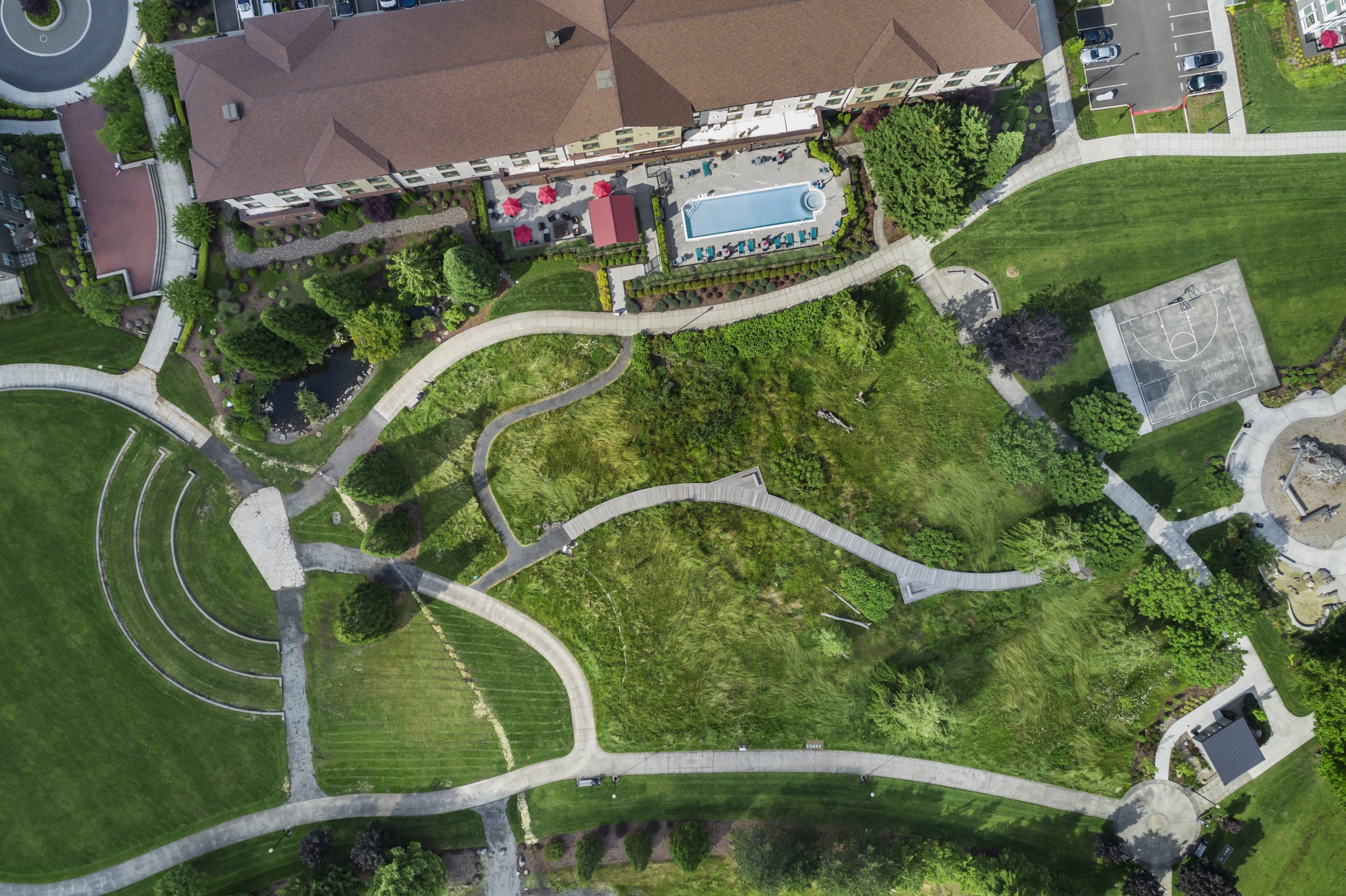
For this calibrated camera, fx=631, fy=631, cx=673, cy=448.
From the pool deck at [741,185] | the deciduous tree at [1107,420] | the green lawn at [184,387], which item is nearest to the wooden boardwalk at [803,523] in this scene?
the deciduous tree at [1107,420]

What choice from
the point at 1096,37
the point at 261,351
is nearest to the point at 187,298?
the point at 261,351

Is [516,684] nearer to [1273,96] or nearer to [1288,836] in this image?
[1288,836]

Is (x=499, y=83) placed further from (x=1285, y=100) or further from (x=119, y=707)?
(x=1285, y=100)

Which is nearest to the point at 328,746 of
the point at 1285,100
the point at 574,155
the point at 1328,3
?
the point at 574,155

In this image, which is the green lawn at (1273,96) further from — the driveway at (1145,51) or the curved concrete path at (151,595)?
the curved concrete path at (151,595)

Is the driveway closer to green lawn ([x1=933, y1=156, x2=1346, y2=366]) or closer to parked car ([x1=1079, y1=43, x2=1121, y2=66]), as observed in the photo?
parked car ([x1=1079, y1=43, x2=1121, y2=66])

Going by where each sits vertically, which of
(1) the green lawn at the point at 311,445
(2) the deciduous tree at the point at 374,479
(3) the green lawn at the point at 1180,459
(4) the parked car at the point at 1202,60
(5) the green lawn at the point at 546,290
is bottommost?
(3) the green lawn at the point at 1180,459
